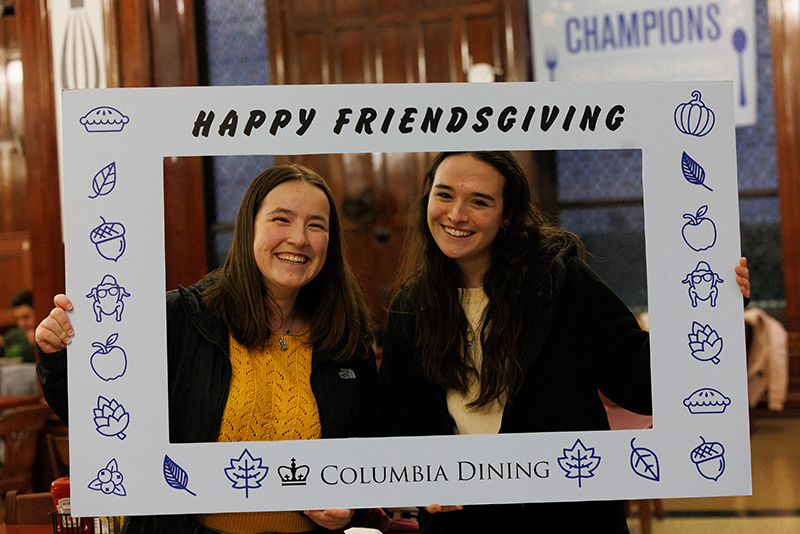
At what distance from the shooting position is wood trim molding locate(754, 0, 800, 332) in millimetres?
3965

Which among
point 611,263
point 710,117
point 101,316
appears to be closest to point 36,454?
point 101,316

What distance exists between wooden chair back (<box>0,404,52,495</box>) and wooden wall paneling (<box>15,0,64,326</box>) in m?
0.49

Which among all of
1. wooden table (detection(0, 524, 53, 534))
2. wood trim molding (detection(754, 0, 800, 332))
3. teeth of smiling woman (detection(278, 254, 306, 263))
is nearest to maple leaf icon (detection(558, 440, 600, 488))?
teeth of smiling woman (detection(278, 254, 306, 263))

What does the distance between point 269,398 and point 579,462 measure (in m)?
0.64

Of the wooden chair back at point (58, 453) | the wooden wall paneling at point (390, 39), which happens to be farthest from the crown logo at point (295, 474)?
the wooden wall paneling at point (390, 39)

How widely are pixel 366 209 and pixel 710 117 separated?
169cm

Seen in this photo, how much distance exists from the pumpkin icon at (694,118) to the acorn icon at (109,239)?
1159 mm

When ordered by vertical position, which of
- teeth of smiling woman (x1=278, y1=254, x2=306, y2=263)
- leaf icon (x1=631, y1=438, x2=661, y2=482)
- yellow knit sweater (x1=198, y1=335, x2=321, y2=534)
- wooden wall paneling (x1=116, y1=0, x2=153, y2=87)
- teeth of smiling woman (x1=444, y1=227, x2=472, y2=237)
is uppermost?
wooden wall paneling (x1=116, y1=0, x2=153, y2=87)

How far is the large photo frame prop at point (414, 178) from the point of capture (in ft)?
4.27

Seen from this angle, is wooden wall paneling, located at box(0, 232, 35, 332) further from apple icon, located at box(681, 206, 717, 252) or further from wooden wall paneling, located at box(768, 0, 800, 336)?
apple icon, located at box(681, 206, 717, 252)

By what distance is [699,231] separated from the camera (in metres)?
1.33

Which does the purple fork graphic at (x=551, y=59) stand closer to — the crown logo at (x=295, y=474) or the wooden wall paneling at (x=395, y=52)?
the wooden wall paneling at (x=395, y=52)

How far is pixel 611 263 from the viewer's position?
1357 mm

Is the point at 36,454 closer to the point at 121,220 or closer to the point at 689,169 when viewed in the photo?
the point at 121,220
